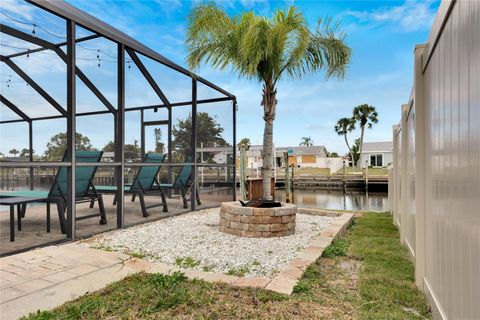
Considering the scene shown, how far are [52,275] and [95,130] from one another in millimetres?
3238

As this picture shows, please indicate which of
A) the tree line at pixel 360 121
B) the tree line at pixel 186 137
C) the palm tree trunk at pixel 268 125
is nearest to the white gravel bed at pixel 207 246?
the palm tree trunk at pixel 268 125

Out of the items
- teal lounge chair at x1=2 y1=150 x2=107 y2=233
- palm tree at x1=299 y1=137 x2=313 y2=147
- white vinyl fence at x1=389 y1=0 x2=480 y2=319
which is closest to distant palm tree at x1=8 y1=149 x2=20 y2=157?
teal lounge chair at x1=2 y1=150 x2=107 y2=233

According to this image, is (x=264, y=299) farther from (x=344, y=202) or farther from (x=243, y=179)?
(x=344, y=202)

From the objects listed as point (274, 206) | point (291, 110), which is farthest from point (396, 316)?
point (291, 110)

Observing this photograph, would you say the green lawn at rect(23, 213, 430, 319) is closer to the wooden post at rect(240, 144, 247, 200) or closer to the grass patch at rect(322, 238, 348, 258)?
the grass patch at rect(322, 238, 348, 258)

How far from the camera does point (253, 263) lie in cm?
299

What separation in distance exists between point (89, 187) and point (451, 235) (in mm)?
4057

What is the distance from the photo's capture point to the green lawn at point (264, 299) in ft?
6.33

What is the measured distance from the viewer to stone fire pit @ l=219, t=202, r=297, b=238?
3.98 meters

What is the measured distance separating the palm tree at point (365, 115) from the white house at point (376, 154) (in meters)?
2.93

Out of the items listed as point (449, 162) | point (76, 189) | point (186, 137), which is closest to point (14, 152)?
point (76, 189)

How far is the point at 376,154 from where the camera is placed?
3447 cm

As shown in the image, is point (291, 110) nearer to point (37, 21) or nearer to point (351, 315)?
point (37, 21)

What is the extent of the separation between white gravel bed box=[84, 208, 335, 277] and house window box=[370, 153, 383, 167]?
32.7 m
